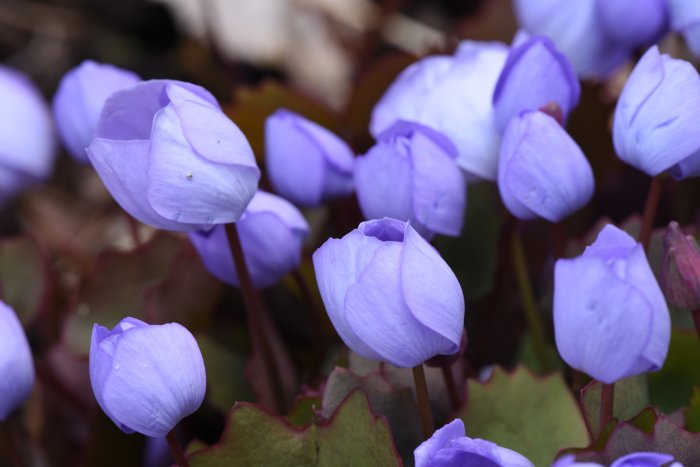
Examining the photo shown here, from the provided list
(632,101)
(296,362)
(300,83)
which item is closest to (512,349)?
(296,362)

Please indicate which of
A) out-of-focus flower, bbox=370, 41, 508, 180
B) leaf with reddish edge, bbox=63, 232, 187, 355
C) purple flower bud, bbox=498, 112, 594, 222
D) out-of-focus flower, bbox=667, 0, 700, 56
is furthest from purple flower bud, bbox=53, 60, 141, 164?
out-of-focus flower, bbox=667, 0, 700, 56

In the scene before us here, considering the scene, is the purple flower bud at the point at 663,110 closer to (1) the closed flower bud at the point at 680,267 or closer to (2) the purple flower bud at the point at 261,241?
(1) the closed flower bud at the point at 680,267

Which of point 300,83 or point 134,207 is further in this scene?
point 300,83

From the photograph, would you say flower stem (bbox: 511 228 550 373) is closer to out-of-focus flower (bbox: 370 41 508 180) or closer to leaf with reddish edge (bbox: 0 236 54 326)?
out-of-focus flower (bbox: 370 41 508 180)

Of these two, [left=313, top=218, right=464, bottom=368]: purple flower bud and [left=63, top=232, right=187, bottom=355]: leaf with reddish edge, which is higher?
[left=313, top=218, right=464, bottom=368]: purple flower bud

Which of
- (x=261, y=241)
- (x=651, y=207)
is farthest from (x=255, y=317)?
(x=651, y=207)

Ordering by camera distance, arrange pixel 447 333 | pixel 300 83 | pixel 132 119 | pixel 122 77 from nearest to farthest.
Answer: pixel 447 333 < pixel 132 119 < pixel 122 77 < pixel 300 83

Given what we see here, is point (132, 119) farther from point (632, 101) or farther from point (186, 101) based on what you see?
point (632, 101)
